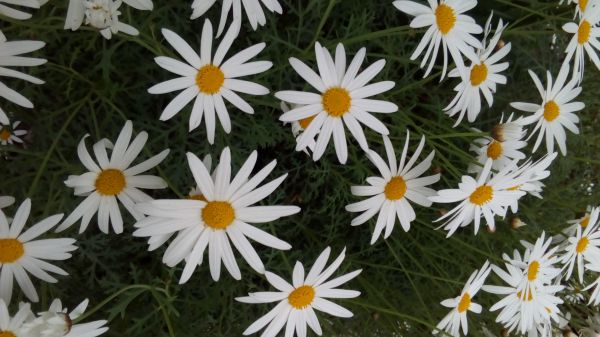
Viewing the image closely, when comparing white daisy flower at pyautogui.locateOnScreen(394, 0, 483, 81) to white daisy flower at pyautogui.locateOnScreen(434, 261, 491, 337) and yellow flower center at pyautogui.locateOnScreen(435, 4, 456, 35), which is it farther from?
white daisy flower at pyautogui.locateOnScreen(434, 261, 491, 337)

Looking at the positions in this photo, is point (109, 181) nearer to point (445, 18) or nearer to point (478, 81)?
point (445, 18)

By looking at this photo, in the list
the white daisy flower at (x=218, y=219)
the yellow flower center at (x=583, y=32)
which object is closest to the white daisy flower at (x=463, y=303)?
the white daisy flower at (x=218, y=219)

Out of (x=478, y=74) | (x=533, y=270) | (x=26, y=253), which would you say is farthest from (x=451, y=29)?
(x=26, y=253)

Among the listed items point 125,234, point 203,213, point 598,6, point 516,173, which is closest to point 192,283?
point 125,234

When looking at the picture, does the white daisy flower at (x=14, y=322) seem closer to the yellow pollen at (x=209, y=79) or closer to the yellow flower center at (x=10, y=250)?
the yellow flower center at (x=10, y=250)

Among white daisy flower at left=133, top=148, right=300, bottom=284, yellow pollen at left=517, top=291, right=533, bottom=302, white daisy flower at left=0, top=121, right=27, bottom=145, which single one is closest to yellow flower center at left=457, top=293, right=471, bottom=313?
yellow pollen at left=517, top=291, right=533, bottom=302

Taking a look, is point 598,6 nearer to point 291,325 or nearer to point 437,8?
→ point 437,8
